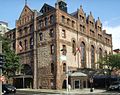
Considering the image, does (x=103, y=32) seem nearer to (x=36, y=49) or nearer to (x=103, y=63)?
(x=103, y=63)

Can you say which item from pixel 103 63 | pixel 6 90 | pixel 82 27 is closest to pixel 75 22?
pixel 82 27

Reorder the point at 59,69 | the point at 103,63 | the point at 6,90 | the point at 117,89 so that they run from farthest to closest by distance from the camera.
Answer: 1. the point at 103,63
2. the point at 59,69
3. the point at 117,89
4. the point at 6,90

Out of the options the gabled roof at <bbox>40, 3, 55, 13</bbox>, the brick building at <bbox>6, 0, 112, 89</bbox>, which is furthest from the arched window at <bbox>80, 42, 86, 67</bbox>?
the gabled roof at <bbox>40, 3, 55, 13</bbox>

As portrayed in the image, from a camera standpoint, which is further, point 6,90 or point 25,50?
point 25,50

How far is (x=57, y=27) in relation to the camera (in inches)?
2270

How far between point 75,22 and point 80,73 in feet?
42.0

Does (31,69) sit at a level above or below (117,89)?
above

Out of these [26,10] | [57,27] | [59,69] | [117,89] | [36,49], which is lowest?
[117,89]

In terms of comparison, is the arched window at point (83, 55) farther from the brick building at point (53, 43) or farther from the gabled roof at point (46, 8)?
the gabled roof at point (46, 8)

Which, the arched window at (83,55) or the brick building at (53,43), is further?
the arched window at (83,55)

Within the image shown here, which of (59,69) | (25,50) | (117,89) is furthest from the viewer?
(25,50)

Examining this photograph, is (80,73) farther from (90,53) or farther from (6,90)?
(6,90)

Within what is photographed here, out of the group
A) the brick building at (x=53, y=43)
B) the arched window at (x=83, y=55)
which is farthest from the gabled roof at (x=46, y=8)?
the arched window at (x=83, y=55)

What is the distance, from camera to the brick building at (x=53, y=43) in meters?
57.6
